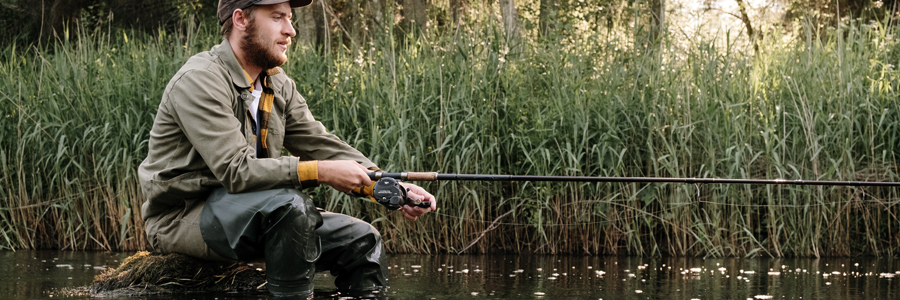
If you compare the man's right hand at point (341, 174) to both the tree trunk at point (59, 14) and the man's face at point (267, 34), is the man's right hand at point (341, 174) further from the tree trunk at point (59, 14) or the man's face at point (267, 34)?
the tree trunk at point (59, 14)

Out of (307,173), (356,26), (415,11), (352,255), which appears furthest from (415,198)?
(415,11)

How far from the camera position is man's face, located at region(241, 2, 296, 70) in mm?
3191

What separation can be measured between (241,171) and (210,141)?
0.49 feet

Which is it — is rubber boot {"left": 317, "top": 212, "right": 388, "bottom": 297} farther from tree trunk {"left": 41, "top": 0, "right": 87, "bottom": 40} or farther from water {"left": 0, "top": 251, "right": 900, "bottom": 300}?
tree trunk {"left": 41, "top": 0, "right": 87, "bottom": 40}

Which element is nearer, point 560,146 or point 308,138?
point 308,138

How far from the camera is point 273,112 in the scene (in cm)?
340

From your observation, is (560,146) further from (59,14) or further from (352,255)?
(59,14)

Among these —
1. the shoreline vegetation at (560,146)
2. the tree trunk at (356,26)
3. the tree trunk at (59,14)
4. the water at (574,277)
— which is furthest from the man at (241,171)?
the tree trunk at (59,14)

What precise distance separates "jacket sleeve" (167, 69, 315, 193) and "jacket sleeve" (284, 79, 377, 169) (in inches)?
21.6

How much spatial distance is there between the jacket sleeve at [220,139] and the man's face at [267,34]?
0.23m

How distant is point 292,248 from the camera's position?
120 inches

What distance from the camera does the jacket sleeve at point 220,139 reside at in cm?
294

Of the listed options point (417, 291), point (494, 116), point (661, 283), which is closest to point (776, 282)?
point (661, 283)

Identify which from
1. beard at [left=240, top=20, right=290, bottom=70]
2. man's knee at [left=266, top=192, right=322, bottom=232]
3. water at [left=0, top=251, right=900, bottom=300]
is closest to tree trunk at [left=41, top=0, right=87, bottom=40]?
water at [left=0, top=251, right=900, bottom=300]
